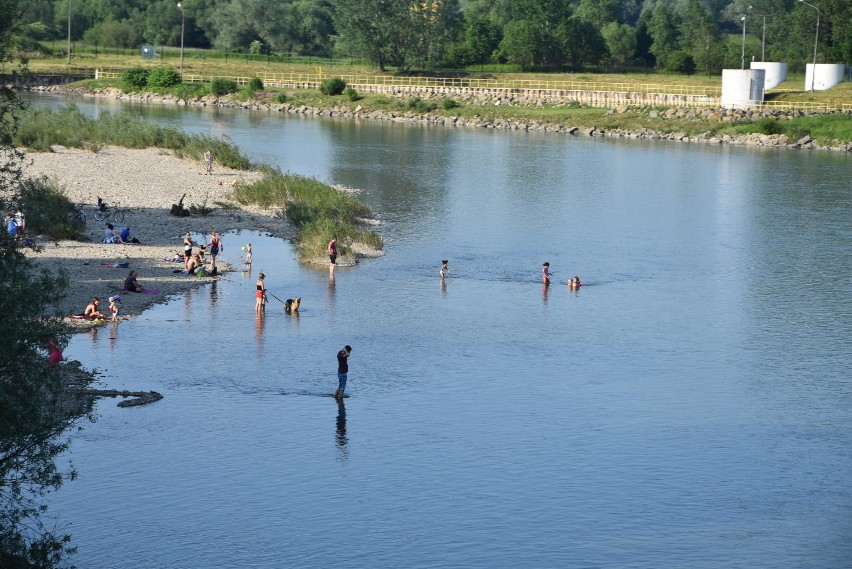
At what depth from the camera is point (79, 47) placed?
16225 cm

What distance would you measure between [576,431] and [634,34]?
404 feet

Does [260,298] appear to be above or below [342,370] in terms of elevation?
above

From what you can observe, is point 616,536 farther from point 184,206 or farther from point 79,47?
point 79,47

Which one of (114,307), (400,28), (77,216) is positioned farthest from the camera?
(400,28)

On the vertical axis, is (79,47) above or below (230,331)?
above

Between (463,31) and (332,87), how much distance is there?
76.4ft

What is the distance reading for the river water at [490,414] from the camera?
24.9 meters

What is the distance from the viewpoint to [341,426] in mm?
30453

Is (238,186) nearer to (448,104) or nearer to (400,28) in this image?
(448,104)

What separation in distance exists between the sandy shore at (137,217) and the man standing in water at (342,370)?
878 centimetres

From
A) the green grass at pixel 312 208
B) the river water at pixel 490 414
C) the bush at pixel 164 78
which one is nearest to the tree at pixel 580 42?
the bush at pixel 164 78

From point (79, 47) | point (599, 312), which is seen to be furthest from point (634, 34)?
point (599, 312)

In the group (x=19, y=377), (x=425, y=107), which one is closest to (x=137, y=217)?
(x=19, y=377)

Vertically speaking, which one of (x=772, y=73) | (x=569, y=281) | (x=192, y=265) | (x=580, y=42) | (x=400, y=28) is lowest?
(x=569, y=281)
